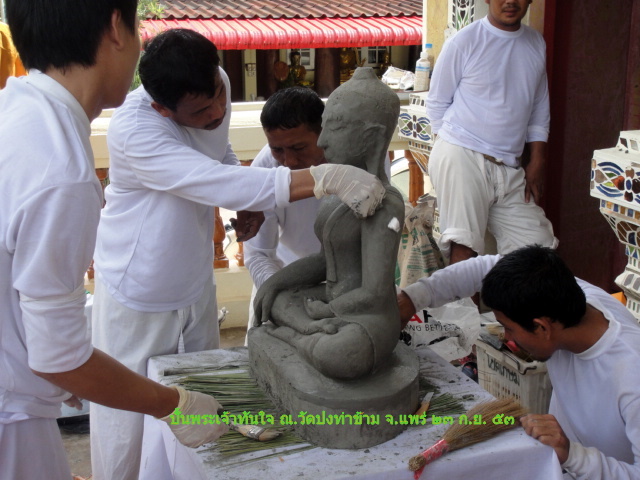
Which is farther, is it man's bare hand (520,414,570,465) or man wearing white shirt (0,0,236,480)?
man's bare hand (520,414,570,465)

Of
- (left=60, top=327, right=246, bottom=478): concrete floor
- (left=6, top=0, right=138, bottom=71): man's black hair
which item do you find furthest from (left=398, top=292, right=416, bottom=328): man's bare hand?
(left=60, top=327, right=246, bottom=478): concrete floor

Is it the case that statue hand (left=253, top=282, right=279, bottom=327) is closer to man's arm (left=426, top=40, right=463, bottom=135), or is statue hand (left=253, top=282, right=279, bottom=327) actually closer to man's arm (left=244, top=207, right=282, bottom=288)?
man's arm (left=244, top=207, right=282, bottom=288)

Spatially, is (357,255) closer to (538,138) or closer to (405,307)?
(405,307)

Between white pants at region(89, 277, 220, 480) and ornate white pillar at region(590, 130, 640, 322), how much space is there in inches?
68.3

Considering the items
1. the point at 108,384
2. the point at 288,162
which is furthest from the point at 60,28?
the point at 288,162

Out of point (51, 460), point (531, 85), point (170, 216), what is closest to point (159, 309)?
point (170, 216)

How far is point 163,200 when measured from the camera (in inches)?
81.8

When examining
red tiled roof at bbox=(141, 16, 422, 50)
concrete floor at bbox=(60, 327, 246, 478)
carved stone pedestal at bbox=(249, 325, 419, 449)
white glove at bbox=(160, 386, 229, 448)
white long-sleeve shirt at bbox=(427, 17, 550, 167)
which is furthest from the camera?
red tiled roof at bbox=(141, 16, 422, 50)

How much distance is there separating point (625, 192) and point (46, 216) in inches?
95.2

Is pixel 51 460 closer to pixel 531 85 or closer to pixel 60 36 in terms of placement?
pixel 60 36

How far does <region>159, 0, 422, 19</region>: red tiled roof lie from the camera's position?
11.7m

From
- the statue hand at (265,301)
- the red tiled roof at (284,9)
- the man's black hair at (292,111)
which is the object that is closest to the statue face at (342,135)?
the man's black hair at (292,111)

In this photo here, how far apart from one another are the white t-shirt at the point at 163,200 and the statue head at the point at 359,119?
0.50 ft

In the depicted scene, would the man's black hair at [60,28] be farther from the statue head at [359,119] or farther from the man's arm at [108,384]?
the statue head at [359,119]
